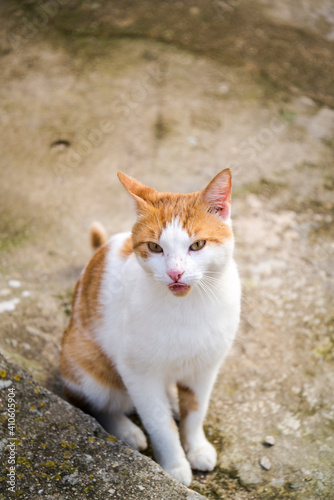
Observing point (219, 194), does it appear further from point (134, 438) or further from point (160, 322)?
point (134, 438)

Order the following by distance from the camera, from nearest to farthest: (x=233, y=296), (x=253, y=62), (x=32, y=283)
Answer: (x=233, y=296) < (x=32, y=283) < (x=253, y=62)

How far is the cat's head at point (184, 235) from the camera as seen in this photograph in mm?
1995

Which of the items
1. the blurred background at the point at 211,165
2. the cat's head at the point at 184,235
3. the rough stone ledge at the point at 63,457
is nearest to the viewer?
the rough stone ledge at the point at 63,457

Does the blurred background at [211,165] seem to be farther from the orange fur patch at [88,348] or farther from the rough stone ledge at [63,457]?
the rough stone ledge at [63,457]

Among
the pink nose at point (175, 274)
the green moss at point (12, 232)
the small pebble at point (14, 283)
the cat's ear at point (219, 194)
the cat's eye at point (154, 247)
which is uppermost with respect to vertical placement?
the cat's ear at point (219, 194)

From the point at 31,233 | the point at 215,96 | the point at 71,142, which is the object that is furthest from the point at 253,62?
the point at 31,233

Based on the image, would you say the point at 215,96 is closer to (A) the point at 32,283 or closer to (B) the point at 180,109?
(B) the point at 180,109

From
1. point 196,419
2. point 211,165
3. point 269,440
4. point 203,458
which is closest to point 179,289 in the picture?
point 196,419

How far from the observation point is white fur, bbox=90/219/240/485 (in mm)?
2039

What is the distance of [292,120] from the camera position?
4.60m

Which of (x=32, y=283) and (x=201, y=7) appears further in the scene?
(x=201, y=7)

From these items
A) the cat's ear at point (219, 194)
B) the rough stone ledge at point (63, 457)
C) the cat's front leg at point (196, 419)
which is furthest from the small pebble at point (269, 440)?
the cat's ear at point (219, 194)

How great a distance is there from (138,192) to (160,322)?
56cm

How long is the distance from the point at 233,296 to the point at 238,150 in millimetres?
2401
